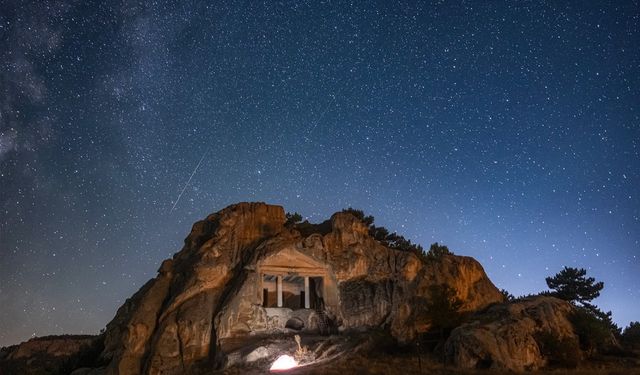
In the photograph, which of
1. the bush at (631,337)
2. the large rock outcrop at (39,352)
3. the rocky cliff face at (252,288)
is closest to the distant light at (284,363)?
the rocky cliff face at (252,288)

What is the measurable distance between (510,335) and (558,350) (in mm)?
2975

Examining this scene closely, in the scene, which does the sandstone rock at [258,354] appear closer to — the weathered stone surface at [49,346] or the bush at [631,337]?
the bush at [631,337]

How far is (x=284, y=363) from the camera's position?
28.6 meters

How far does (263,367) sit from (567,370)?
54.1 ft

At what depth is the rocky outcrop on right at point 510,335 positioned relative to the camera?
2683 centimetres

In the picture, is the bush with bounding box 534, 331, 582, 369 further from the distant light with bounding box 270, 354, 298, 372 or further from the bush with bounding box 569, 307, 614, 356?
the distant light with bounding box 270, 354, 298, 372

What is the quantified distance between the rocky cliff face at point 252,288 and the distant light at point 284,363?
3885mm

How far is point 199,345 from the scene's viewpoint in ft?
106

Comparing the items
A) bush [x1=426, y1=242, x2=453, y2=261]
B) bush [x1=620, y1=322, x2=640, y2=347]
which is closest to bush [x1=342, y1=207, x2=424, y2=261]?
bush [x1=426, y1=242, x2=453, y2=261]

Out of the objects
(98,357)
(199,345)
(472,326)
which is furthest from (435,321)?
(98,357)

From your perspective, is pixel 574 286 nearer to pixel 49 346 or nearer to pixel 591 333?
pixel 591 333

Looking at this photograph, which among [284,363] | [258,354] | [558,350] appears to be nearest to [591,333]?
[558,350]

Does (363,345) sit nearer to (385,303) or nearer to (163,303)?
(385,303)

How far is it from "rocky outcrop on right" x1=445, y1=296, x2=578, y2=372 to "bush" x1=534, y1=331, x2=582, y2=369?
0.13m
